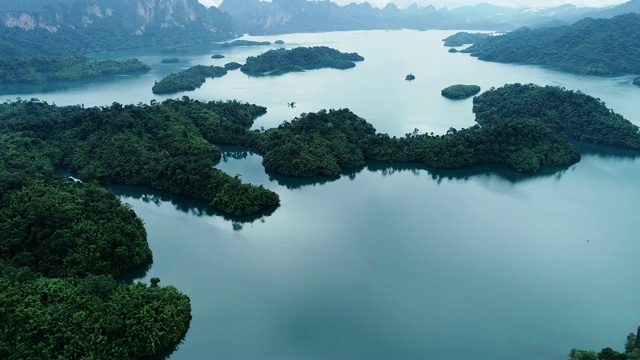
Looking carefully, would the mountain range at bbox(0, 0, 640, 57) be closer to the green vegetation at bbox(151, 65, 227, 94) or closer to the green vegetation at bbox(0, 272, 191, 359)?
the green vegetation at bbox(151, 65, 227, 94)

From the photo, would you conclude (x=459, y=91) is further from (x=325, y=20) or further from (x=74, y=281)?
(x=325, y=20)

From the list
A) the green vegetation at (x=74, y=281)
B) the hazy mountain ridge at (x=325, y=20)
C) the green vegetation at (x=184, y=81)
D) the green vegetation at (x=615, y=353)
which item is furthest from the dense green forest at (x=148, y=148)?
the hazy mountain ridge at (x=325, y=20)

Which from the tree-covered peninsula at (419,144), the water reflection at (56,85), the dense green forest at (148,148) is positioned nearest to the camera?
the dense green forest at (148,148)

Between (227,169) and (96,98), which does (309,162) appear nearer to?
(227,169)

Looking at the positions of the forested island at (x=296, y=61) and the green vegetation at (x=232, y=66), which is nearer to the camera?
the forested island at (x=296, y=61)

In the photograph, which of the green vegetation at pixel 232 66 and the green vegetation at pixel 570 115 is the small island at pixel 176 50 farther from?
the green vegetation at pixel 570 115

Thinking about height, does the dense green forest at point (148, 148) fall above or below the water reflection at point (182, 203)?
above
